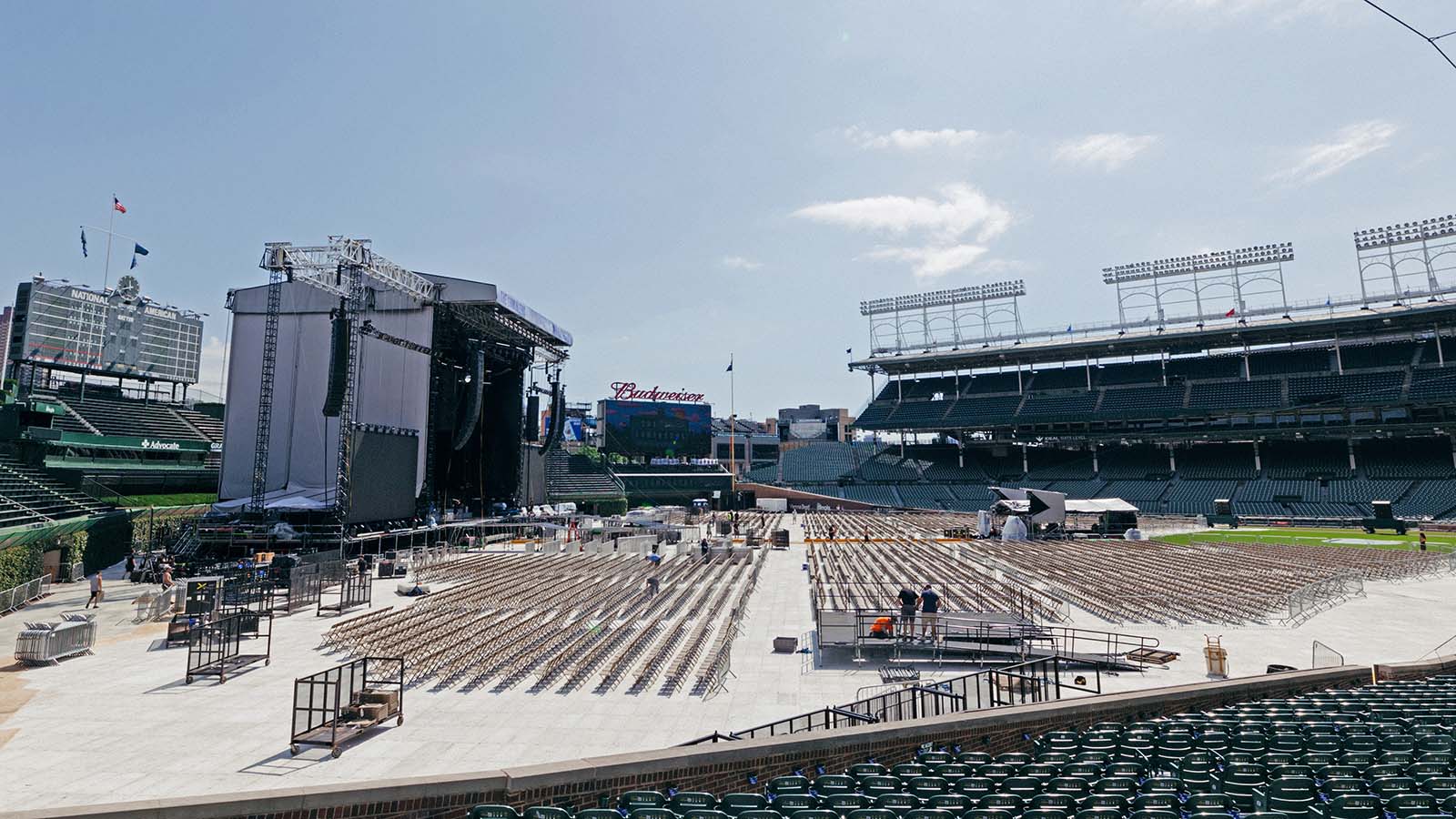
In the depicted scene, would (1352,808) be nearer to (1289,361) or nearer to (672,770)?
(672,770)

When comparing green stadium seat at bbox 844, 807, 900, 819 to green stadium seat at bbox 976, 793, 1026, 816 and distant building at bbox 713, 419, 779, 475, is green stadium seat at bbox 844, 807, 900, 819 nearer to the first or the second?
green stadium seat at bbox 976, 793, 1026, 816

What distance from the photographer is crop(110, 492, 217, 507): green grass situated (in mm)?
38594

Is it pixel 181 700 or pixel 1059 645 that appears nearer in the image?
pixel 181 700

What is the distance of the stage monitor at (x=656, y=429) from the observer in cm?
7881

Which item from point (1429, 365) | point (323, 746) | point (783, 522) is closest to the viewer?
point (323, 746)

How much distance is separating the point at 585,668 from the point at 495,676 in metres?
1.78

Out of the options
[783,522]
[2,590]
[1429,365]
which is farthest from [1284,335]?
[2,590]

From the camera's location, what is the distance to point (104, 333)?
49.7 m

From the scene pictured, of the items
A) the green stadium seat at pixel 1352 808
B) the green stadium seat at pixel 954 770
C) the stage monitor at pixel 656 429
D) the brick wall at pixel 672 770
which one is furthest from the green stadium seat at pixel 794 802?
the stage monitor at pixel 656 429

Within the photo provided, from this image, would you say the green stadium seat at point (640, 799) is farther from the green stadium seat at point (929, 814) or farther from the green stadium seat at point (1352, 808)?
the green stadium seat at point (1352, 808)

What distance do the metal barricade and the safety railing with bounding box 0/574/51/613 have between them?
6614mm

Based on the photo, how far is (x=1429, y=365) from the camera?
5525cm

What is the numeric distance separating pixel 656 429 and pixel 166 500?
4625 cm

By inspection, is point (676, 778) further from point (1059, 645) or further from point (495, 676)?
point (1059, 645)
